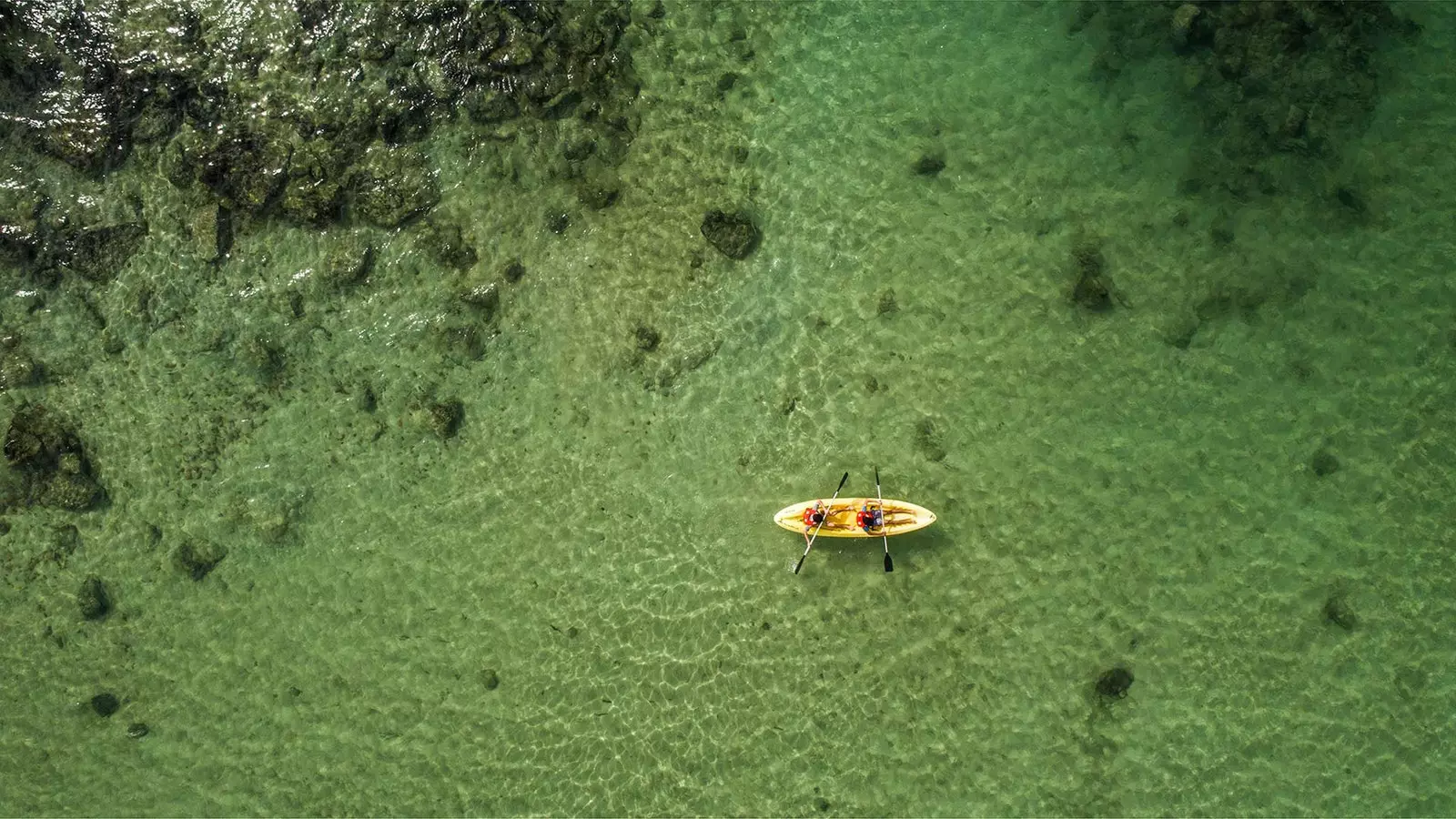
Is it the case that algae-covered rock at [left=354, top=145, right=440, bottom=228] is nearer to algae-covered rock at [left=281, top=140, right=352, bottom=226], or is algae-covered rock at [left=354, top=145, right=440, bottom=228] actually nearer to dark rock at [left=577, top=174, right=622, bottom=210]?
algae-covered rock at [left=281, top=140, right=352, bottom=226]

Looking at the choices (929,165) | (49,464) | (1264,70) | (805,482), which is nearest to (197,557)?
(49,464)

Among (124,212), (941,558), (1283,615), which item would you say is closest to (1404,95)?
(1283,615)

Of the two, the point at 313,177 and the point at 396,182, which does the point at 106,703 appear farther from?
the point at 396,182

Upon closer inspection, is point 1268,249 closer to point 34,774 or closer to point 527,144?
point 527,144

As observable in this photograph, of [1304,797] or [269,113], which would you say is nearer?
[1304,797]

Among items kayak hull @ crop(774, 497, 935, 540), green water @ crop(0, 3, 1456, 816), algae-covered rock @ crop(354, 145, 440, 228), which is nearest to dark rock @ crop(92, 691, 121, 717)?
green water @ crop(0, 3, 1456, 816)

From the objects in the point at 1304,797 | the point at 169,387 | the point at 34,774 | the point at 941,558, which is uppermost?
the point at 169,387

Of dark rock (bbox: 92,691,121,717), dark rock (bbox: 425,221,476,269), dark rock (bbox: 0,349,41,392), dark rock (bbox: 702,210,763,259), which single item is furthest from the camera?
dark rock (bbox: 0,349,41,392)
